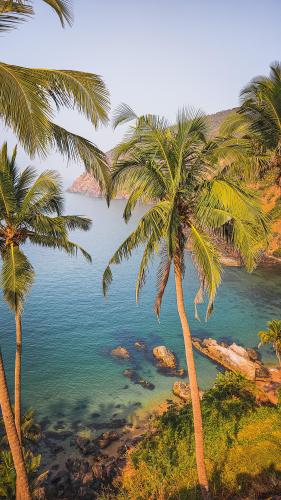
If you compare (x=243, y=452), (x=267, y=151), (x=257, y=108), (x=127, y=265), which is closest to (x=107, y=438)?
(x=243, y=452)

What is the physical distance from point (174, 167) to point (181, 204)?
1105 millimetres

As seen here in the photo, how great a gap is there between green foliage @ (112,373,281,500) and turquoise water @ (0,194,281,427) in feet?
22.4

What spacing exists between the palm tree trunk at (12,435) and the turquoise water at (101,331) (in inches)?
465

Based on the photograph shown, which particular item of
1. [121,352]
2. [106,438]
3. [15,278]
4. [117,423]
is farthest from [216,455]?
[121,352]

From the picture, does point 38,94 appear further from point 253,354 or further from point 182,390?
point 253,354

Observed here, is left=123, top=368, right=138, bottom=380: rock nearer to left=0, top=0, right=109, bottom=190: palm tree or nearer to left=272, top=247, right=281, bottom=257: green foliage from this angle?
left=0, top=0, right=109, bottom=190: palm tree

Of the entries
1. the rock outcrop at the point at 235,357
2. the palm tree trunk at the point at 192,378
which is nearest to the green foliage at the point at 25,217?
the palm tree trunk at the point at 192,378

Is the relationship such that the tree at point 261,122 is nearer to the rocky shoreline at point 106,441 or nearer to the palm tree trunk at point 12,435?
the palm tree trunk at point 12,435

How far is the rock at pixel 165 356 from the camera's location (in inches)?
1151

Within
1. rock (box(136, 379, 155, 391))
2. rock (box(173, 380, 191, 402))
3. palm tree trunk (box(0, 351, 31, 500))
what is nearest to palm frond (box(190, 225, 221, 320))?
palm tree trunk (box(0, 351, 31, 500))

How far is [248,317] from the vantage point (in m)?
40.2

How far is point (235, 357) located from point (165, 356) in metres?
6.23

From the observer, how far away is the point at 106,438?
2011 cm

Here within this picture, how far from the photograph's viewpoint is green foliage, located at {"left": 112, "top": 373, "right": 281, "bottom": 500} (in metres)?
13.3
